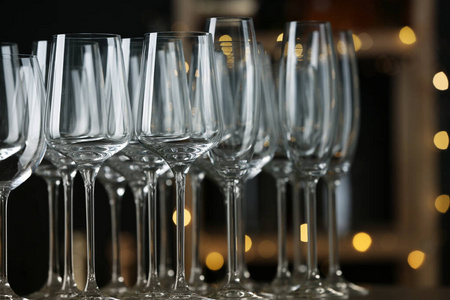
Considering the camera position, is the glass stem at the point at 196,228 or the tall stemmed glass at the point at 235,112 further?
the glass stem at the point at 196,228

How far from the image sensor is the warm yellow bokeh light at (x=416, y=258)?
2010 millimetres

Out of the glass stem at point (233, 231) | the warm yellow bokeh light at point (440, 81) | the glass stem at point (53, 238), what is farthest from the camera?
the warm yellow bokeh light at point (440, 81)

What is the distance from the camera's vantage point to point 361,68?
2088 mm

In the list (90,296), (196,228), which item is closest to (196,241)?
(196,228)

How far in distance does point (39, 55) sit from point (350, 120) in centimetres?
37

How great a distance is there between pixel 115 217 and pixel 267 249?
1233mm

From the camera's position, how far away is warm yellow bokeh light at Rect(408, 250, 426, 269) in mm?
2010

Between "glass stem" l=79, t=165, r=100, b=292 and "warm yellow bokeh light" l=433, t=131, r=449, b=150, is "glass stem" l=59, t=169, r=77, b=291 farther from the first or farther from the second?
"warm yellow bokeh light" l=433, t=131, r=449, b=150

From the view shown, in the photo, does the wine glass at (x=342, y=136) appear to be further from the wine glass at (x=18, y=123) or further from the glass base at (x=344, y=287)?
the wine glass at (x=18, y=123)

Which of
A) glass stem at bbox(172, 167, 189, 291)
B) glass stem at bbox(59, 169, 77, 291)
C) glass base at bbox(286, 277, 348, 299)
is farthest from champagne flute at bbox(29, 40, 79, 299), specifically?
glass base at bbox(286, 277, 348, 299)

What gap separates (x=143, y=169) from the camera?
751 millimetres

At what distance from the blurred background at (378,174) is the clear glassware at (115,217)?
116 centimetres

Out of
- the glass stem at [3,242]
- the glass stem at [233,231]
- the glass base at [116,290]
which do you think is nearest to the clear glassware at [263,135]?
the glass stem at [233,231]

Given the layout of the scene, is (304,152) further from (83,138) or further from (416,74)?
(416,74)
